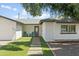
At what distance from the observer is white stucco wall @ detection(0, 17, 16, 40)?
74.0ft

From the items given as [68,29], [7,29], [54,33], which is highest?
[7,29]

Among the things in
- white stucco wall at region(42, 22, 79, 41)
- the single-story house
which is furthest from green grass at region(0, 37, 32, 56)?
the single-story house

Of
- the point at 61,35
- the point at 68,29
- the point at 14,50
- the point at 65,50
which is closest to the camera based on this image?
the point at 14,50

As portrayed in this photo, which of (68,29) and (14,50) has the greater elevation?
(68,29)

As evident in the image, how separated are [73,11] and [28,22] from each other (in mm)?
14094

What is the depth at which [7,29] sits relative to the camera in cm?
2278

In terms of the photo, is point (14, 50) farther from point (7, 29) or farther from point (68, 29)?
point (68, 29)

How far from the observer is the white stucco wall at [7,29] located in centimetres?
2256

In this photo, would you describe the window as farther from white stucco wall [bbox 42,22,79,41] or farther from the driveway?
the driveway

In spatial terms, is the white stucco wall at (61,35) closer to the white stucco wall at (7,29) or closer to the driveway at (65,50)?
the white stucco wall at (7,29)

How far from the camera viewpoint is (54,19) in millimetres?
21625

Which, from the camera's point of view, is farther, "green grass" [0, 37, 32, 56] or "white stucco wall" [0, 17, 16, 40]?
"white stucco wall" [0, 17, 16, 40]

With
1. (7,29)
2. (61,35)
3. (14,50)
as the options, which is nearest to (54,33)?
(61,35)

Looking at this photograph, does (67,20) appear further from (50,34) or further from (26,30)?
(26,30)
